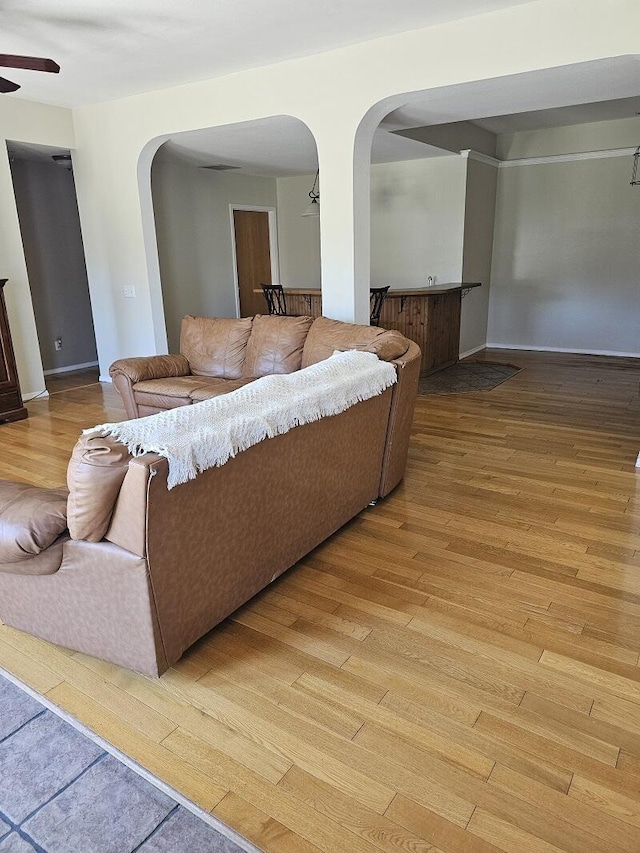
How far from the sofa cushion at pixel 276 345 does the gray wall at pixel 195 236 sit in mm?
3285

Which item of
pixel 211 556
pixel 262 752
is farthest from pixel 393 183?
pixel 262 752

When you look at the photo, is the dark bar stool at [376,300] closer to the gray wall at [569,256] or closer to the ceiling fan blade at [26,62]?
the gray wall at [569,256]

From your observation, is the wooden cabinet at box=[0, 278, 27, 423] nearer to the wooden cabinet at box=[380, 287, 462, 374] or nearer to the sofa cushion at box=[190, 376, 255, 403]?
the sofa cushion at box=[190, 376, 255, 403]

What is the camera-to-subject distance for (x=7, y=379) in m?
4.86

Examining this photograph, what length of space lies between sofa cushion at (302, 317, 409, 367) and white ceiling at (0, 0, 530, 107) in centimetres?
179

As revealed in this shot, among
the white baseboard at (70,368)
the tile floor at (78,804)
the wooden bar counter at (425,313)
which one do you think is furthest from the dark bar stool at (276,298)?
the tile floor at (78,804)

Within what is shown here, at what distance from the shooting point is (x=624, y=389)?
564 centimetres

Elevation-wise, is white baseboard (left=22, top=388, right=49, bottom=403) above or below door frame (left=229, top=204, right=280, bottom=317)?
below

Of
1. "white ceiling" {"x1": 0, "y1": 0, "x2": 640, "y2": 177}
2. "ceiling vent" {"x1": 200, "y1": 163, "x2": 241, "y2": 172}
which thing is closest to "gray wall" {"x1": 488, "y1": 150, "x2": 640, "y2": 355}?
"white ceiling" {"x1": 0, "y1": 0, "x2": 640, "y2": 177}

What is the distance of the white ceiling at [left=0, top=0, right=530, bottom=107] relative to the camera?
3252 millimetres

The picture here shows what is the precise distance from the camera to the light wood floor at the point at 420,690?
1456mm

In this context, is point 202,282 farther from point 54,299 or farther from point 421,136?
point 421,136

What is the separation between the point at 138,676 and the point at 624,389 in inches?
207

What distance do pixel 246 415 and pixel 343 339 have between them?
6.02 ft
